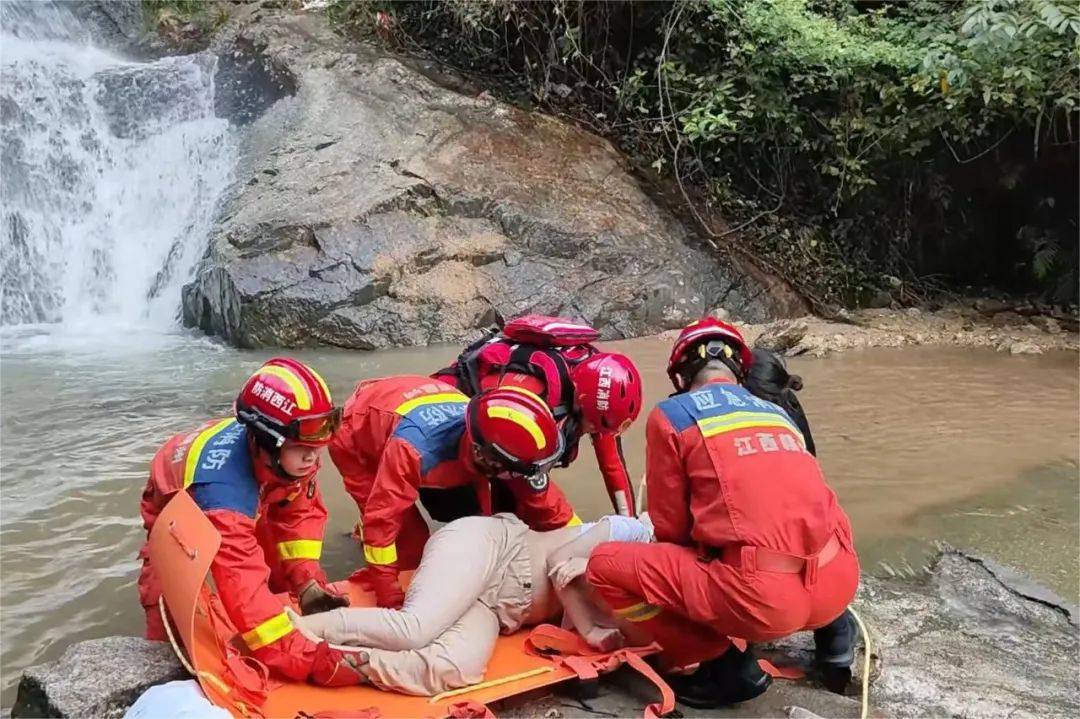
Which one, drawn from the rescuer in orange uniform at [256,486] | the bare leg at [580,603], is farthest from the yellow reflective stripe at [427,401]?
the bare leg at [580,603]

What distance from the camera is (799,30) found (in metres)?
8.32

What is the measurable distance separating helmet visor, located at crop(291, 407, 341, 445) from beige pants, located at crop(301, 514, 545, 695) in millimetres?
457

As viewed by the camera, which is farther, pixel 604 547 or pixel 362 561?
pixel 362 561

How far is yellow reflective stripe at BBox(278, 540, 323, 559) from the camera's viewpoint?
109 inches

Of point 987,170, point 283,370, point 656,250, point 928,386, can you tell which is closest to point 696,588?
point 283,370

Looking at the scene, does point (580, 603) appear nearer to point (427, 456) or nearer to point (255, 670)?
point (427, 456)

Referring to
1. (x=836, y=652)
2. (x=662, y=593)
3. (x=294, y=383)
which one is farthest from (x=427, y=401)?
(x=836, y=652)

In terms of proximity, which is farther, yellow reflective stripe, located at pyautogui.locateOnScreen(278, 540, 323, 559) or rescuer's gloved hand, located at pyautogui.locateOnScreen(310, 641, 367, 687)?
yellow reflective stripe, located at pyautogui.locateOnScreen(278, 540, 323, 559)

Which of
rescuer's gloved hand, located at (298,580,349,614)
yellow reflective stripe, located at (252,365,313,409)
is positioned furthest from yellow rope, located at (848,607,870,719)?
yellow reflective stripe, located at (252,365,313,409)

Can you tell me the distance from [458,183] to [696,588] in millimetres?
6430

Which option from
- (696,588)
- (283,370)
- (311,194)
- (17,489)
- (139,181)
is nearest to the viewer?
(696,588)

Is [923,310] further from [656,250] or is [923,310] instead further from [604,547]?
[604,547]

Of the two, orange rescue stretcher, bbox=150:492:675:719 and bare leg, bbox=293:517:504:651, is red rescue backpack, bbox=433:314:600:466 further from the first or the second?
orange rescue stretcher, bbox=150:492:675:719

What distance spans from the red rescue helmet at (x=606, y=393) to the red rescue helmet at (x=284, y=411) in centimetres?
97
